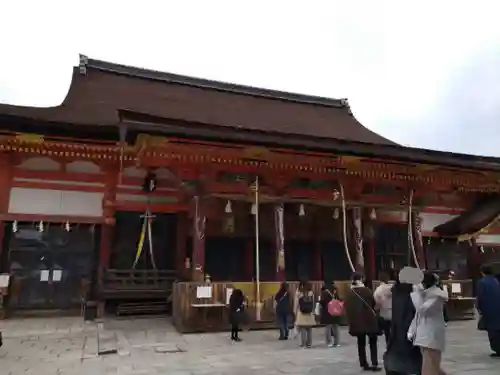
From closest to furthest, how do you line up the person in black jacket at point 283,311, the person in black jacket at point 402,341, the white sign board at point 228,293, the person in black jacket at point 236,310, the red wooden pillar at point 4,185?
1. the person in black jacket at point 402,341
2. the person in black jacket at point 236,310
3. the person in black jacket at point 283,311
4. the white sign board at point 228,293
5. the red wooden pillar at point 4,185

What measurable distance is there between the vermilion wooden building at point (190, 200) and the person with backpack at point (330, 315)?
7.88 ft

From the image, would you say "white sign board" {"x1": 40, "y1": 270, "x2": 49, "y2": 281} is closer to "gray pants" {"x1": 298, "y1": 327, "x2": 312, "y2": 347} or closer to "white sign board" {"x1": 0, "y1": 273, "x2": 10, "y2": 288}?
"white sign board" {"x1": 0, "y1": 273, "x2": 10, "y2": 288}

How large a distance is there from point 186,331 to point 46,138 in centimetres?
528

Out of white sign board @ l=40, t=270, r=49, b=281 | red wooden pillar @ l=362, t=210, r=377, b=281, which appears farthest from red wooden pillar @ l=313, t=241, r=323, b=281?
white sign board @ l=40, t=270, r=49, b=281

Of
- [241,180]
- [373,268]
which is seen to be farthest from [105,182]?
[373,268]

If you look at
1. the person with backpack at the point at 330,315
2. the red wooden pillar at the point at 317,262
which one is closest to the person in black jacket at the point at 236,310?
the person with backpack at the point at 330,315

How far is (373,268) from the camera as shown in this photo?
11.7 meters

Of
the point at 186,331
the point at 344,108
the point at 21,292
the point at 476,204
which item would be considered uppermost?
the point at 344,108

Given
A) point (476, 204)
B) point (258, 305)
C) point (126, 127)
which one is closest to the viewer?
point (126, 127)

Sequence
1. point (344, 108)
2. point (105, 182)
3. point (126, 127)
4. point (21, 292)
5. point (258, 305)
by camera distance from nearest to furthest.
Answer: point (126, 127)
point (258, 305)
point (21, 292)
point (105, 182)
point (344, 108)

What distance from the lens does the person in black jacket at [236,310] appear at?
7.95 m

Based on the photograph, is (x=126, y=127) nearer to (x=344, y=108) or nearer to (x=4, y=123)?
(x=4, y=123)

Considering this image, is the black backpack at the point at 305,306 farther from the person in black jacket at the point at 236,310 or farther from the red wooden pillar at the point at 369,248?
the red wooden pillar at the point at 369,248

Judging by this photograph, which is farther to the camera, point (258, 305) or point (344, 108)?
point (344, 108)
